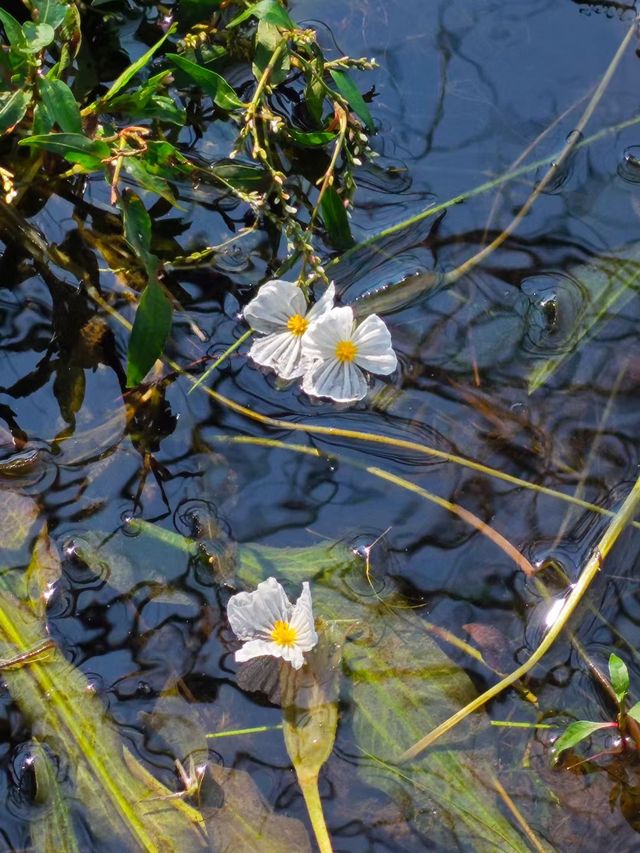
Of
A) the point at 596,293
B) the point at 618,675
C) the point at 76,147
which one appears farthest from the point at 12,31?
the point at 618,675

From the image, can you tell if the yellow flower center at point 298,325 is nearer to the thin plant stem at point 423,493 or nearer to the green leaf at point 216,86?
the thin plant stem at point 423,493

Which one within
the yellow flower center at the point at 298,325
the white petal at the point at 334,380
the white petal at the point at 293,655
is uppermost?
the yellow flower center at the point at 298,325

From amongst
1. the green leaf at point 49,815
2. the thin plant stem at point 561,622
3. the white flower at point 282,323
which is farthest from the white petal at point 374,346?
the green leaf at point 49,815

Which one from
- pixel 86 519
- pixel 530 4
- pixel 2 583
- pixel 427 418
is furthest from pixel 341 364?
pixel 530 4

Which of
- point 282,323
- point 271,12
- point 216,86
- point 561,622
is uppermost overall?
point 271,12

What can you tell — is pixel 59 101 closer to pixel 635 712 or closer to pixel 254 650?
pixel 254 650

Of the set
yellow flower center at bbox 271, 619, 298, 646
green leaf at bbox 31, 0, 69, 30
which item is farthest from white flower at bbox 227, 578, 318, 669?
green leaf at bbox 31, 0, 69, 30
